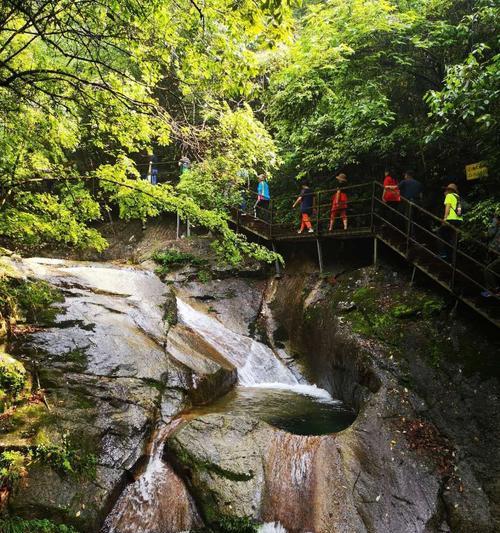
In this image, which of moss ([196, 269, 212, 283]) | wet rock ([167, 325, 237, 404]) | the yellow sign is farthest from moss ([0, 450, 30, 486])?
the yellow sign

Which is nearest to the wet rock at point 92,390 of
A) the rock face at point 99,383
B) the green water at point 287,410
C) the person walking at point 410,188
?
the rock face at point 99,383

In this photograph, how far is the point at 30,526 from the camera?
4.59m

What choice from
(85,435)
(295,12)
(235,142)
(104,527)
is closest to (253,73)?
(235,142)

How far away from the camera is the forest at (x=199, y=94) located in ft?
14.6

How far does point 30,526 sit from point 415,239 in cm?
951

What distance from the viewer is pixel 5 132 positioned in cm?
493

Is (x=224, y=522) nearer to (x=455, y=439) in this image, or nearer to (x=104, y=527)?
(x=104, y=527)

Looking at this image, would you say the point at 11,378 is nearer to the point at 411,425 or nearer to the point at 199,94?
the point at 199,94

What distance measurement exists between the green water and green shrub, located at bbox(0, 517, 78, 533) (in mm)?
2791

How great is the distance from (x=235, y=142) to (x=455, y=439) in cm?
575

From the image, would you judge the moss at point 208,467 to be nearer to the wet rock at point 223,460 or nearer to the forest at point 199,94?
the wet rock at point 223,460

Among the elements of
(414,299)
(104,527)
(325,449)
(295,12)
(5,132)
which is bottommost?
(104,527)

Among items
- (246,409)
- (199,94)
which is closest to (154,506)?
(246,409)

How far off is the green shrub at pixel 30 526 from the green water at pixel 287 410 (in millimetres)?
2791
